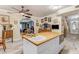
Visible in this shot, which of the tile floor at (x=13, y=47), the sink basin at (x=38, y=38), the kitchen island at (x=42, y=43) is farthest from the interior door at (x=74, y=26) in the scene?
the tile floor at (x=13, y=47)

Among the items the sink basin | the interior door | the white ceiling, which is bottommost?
the sink basin

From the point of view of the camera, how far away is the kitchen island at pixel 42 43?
6.07ft

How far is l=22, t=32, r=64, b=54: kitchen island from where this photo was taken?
6.07 ft

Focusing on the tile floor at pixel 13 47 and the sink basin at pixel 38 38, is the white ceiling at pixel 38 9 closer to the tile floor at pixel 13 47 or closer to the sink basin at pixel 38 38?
the sink basin at pixel 38 38

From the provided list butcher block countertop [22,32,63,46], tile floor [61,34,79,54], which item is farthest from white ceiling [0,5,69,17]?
tile floor [61,34,79,54]

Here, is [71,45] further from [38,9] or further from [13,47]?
[13,47]

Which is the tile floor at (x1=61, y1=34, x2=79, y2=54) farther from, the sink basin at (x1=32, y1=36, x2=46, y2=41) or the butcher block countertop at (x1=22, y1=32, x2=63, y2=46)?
the sink basin at (x1=32, y1=36, x2=46, y2=41)

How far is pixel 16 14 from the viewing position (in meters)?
2.21

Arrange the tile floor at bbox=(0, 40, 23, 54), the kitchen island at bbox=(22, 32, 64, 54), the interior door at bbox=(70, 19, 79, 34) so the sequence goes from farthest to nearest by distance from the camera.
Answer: the interior door at bbox=(70, 19, 79, 34)
the tile floor at bbox=(0, 40, 23, 54)
the kitchen island at bbox=(22, 32, 64, 54)

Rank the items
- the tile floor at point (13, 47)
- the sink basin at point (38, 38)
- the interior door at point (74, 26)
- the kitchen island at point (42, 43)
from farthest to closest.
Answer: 1. the interior door at point (74, 26)
2. the tile floor at point (13, 47)
3. the sink basin at point (38, 38)
4. the kitchen island at point (42, 43)

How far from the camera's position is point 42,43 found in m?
1.89

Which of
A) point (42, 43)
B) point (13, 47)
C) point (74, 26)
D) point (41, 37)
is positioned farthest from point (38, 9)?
point (13, 47)
